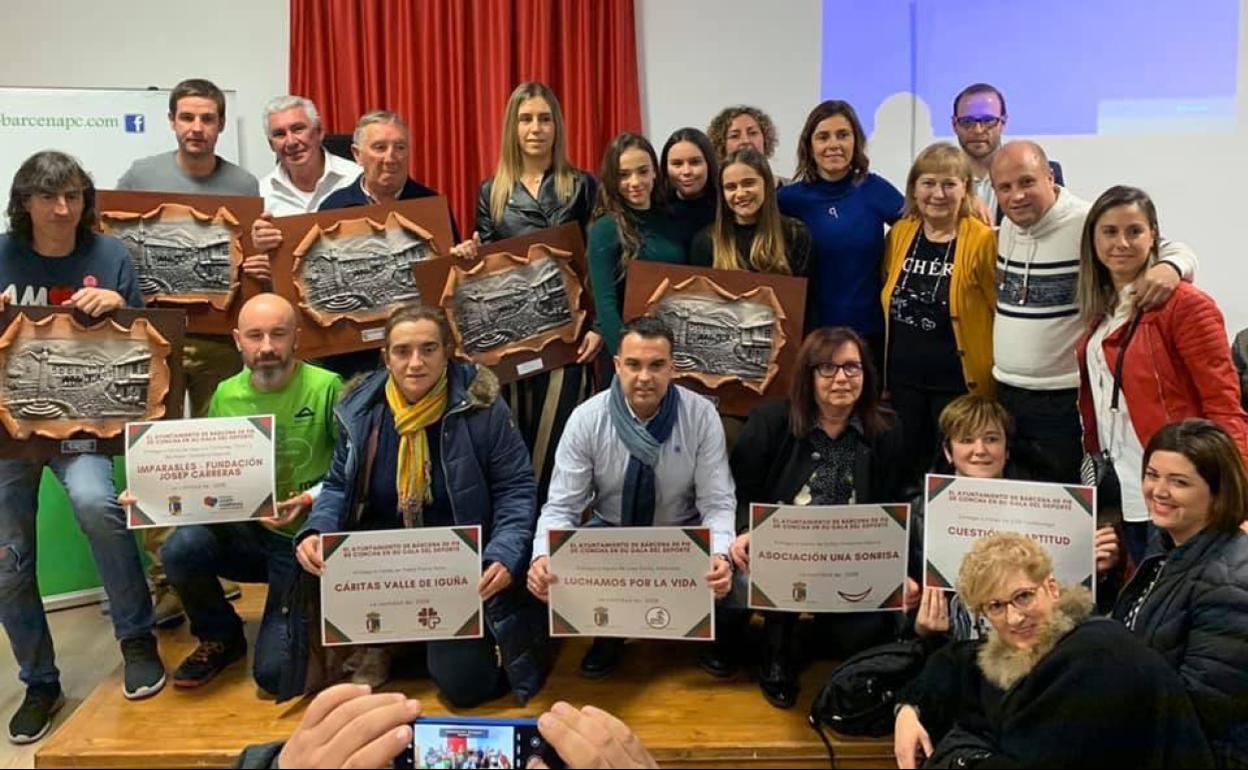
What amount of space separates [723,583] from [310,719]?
159 centimetres

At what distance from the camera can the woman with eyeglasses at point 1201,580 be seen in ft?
7.16

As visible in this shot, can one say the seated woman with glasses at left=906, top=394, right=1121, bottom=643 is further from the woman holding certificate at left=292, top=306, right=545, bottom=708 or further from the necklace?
the woman holding certificate at left=292, top=306, right=545, bottom=708

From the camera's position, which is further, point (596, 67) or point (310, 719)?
point (596, 67)

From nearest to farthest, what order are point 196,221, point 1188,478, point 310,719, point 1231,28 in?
point 310,719
point 1188,478
point 196,221
point 1231,28

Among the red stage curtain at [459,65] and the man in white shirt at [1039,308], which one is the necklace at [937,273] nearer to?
the man in white shirt at [1039,308]

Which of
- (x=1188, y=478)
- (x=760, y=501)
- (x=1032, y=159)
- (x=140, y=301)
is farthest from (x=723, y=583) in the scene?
(x=140, y=301)

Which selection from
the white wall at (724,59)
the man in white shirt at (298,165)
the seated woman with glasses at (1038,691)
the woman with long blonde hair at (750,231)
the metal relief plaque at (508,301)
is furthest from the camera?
the white wall at (724,59)

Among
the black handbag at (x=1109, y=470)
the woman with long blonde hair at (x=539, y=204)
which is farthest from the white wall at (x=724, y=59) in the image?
the black handbag at (x=1109, y=470)

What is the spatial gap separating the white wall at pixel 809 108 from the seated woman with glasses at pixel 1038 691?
3422 mm

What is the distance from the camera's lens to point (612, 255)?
3475 millimetres

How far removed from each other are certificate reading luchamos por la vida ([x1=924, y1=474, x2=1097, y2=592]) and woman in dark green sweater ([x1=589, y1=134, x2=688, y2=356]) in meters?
1.26

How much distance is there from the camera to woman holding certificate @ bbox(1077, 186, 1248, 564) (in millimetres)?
2678

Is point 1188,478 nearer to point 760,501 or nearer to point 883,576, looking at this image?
point 883,576

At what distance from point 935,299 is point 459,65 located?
280 cm
